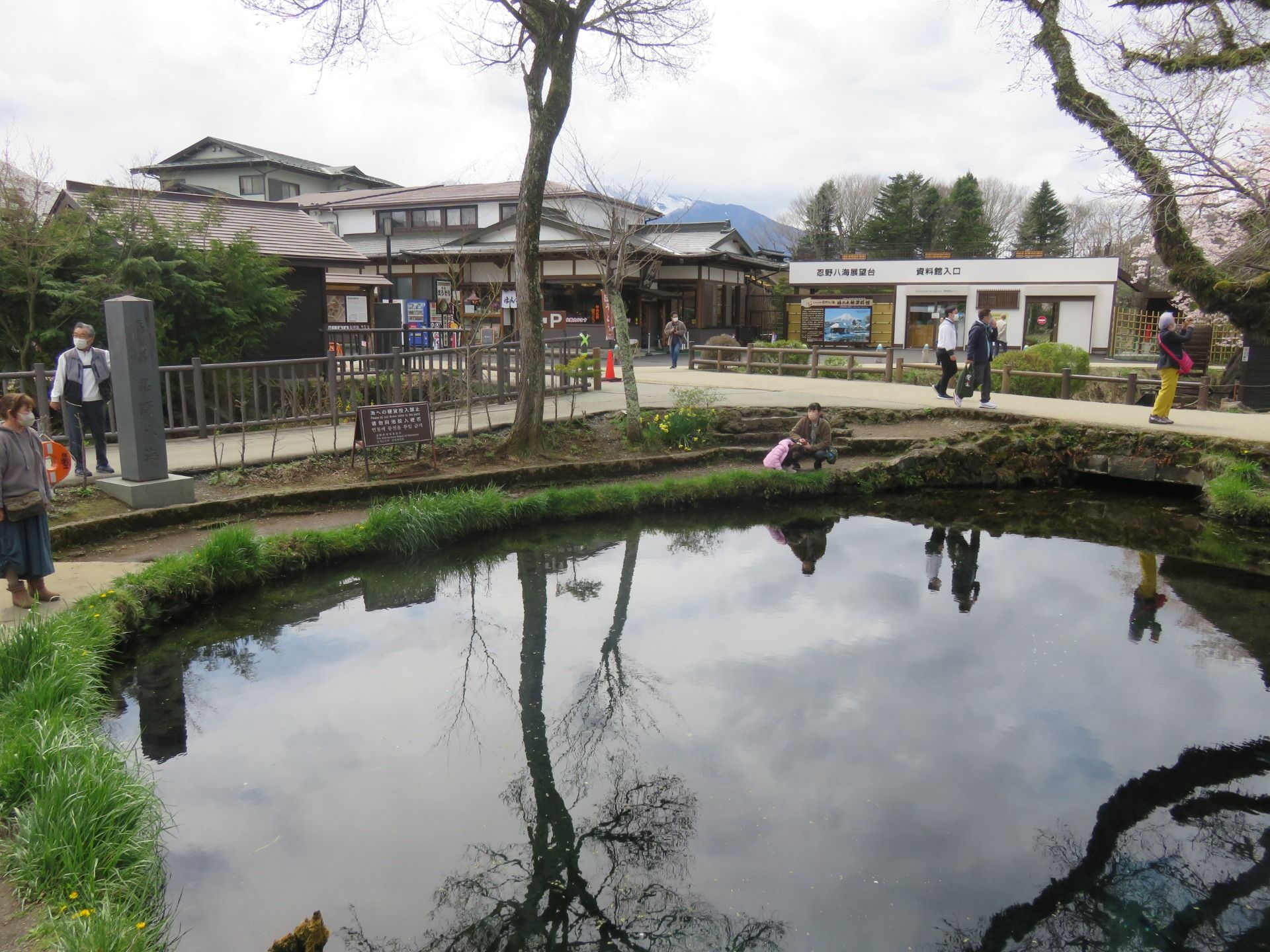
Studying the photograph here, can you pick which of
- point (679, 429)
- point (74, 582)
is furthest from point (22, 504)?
point (679, 429)

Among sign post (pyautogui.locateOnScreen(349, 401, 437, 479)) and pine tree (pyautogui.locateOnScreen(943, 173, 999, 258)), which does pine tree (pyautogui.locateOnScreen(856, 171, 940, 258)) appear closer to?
pine tree (pyautogui.locateOnScreen(943, 173, 999, 258))

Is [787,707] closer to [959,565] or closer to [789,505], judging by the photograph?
[959,565]

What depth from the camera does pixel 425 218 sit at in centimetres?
3269

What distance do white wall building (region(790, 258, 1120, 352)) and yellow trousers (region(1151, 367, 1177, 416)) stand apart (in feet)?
63.6

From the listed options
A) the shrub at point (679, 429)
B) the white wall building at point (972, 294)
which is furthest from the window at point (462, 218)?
the shrub at point (679, 429)

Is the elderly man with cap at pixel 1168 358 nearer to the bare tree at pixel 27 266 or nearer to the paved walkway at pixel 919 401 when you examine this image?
the paved walkway at pixel 919 401

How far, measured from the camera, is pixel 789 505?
1138 cm

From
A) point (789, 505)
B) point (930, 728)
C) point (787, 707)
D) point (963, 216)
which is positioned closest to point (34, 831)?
point (787, 707)

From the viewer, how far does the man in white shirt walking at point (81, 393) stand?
362 inches

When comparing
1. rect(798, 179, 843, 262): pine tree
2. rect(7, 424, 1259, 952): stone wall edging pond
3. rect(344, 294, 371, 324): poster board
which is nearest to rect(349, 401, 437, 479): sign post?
rect(7, 424, 1259, 952): stone wall edging pond

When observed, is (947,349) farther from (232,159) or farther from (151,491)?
(232,159)

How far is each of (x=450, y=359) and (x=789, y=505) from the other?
5638 millimetres

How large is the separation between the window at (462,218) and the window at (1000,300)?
18767 millimetres

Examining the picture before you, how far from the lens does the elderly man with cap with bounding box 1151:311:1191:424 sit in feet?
38.7
